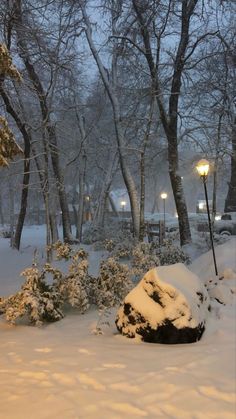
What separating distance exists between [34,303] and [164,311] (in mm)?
2378

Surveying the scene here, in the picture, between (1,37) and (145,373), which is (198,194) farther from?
(145,373)

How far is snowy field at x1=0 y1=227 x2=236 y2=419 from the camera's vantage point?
13.4ft

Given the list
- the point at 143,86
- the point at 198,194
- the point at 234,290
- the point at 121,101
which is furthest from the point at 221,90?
the point at 198,194

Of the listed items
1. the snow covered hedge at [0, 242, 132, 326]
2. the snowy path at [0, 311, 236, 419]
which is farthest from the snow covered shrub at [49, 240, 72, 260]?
the snowy path at [0, 311, 236, 419]

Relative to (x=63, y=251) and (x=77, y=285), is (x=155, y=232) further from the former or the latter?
(x=77, y=285)

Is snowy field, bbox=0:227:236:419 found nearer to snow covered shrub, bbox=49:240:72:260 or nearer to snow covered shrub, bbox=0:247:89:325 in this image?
snow covered shrub, bbox=0:247:89:325

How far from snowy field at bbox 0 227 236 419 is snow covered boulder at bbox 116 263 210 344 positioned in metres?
0.19

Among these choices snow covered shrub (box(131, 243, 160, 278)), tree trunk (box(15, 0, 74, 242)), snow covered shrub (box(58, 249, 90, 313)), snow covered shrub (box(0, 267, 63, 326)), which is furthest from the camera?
tree trunk (box(15, 0, 74, 242))

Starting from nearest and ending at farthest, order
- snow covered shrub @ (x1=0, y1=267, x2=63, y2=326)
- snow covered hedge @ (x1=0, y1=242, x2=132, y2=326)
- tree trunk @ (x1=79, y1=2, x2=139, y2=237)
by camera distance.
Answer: snow covered shrub @ (x1=0, y1=267, x2=63, y2=326) < snow covered hedge @ (x1=0, y1=242, x2=132, y2=326) < tree trunk @ (x1=79, y1=2, x2=139, y2=237)

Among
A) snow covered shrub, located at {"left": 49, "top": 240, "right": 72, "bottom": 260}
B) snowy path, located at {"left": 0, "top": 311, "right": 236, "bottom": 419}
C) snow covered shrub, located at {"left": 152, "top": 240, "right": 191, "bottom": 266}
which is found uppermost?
snow covered shrub, located at {"left": 49, "top": 240, "right": 72, "bottom": 260}

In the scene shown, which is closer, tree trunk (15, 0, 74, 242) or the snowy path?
the snowy path

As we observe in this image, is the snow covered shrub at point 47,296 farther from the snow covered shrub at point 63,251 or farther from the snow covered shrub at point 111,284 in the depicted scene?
the snow covered shrub at point 111,284

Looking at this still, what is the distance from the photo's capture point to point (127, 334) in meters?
A: 6.70

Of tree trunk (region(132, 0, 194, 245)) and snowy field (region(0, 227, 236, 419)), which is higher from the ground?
tree trunk (region(132, 0, 194, 245))
